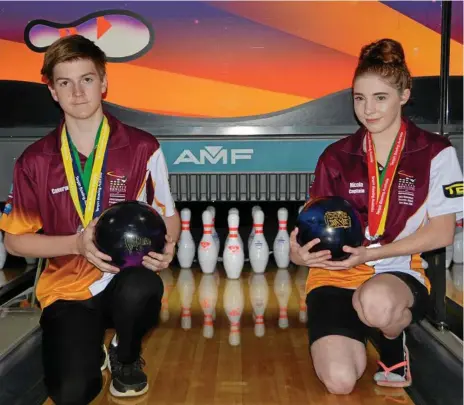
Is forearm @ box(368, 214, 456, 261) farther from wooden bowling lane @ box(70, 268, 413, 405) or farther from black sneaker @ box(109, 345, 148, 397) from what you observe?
black sneaker @ box(109, 345, 148, 397)

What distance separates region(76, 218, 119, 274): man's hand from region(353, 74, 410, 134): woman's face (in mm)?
918

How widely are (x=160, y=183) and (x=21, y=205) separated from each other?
453 mm

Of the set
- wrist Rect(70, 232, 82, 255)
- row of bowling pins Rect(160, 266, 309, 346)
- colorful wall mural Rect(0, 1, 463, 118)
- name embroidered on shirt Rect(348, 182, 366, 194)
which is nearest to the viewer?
wrist Rect(70, 232, 82, 255)

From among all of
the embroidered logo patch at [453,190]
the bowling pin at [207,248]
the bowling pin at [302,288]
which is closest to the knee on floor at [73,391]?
the bowling pin at [302,288]

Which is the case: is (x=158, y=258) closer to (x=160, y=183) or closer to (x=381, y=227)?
(x=160, y=183)

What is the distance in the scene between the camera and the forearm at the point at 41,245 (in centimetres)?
192

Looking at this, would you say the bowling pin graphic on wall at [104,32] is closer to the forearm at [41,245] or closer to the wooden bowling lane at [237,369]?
the forearm at [41,245]

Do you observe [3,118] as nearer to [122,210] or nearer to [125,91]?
[125,91]

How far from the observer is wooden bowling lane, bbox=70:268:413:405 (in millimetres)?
1927

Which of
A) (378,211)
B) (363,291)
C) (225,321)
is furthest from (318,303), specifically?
(225,321)

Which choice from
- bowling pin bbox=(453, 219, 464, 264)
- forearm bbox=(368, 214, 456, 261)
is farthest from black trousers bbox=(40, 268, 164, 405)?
bowling pin bbox=(453, 219, 464, 264)

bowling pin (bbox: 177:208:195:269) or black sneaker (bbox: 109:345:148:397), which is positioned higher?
bowling pin (bbox: 177:208:195:269)

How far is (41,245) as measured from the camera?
6.41 ft

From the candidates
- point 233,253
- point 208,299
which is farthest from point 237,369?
point 233,253
